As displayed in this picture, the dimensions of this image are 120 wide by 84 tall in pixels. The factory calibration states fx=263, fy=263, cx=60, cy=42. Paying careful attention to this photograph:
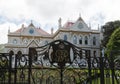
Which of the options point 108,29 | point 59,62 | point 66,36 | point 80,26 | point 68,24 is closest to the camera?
point 59,62

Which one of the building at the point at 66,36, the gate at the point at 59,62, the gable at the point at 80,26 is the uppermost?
the gable at the point at 80,26

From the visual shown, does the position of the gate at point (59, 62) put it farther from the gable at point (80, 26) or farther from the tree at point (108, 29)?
the gable at point (80, 26)

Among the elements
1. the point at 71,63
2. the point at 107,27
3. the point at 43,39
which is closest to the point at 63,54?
the point at 71,63

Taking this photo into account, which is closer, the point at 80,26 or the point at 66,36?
the point at 66,36

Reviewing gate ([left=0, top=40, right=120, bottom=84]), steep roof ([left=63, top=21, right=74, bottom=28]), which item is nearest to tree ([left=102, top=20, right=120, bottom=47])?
steep roof ([left=63, top=21, right=74, bottom=28])

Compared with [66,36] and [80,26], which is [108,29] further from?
[66,36]

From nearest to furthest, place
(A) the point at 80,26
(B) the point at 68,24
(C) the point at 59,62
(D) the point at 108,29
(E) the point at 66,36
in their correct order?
(C) the point at 59,62
(D) the point at 108,29
(E) the point at 66,36
(A) the point at 80,26
(B) the point at 68,24

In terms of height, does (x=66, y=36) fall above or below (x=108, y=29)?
below

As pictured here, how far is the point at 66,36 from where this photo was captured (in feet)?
129

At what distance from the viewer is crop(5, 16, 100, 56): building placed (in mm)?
39031

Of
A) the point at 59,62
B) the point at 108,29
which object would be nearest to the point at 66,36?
the point at 108,29

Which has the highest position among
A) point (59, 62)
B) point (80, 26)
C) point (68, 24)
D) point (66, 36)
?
point (68, 24)

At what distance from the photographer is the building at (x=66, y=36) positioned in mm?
39031

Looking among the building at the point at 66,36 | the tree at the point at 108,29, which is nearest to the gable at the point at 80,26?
the building at the point at 66,36
